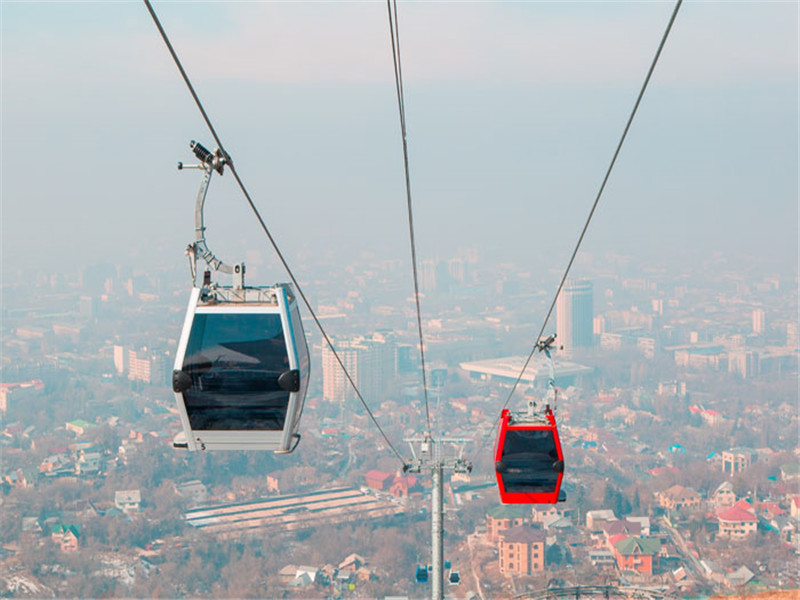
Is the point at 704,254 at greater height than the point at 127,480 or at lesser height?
greater

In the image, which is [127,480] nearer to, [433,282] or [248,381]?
[248,381]

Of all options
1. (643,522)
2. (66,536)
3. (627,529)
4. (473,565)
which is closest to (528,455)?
(473,565)

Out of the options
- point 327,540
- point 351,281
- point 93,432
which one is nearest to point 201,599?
point 327,540

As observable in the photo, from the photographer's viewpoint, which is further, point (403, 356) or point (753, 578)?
point (403, 356)

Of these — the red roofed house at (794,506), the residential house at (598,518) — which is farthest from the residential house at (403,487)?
the red roofed house at (794,506)

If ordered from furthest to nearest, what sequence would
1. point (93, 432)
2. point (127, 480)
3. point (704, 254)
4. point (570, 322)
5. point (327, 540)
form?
1. point (704, 254)
2. point (570, 322)
3. point (93, 432)
4. point (127, 480)
5. point (327, 540)

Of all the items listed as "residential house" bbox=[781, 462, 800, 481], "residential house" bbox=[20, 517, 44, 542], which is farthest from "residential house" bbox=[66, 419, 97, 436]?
"residential house" bbox=[781, 462, 800, 481]

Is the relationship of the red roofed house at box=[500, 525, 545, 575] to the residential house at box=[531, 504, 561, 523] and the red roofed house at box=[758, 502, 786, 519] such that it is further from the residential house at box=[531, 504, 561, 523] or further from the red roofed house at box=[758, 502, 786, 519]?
the red roofed house at box=[758, 502, 786, 519]
